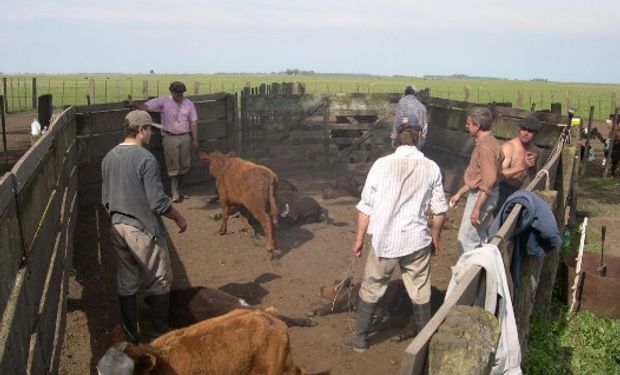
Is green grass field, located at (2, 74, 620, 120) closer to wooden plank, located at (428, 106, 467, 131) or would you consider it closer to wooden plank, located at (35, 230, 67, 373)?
wooden plank, located at (428, 106, 467, 131)

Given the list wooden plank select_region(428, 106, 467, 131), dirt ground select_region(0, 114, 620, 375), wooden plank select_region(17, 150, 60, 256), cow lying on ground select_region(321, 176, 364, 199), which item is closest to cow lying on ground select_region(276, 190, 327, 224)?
dirt ground select_region(0, 114, 620, 375)

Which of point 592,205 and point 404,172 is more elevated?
point 404,172

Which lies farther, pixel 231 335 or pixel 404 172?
pixel 404 172

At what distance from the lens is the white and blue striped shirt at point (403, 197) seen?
15.9 ft

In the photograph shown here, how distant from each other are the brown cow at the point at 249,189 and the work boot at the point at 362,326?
9.15ft

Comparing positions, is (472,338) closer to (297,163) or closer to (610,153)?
(297,163)

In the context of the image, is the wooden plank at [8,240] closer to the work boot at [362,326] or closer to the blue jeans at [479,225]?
the work boot at [362,326]

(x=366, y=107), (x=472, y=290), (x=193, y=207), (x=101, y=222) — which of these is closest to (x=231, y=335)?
(x=472, y=290)

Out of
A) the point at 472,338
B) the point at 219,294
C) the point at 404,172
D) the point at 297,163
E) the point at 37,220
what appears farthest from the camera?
the point at 297,163

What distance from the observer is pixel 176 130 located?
408 inches

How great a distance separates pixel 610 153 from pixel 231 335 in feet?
46.4

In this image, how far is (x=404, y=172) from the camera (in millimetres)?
4828

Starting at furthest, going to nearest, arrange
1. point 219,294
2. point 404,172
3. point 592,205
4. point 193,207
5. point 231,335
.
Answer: point 592,205
point 193,207
point 219,294
point 404,172
point 231,335

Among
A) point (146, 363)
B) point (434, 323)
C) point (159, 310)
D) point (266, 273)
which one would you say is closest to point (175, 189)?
point (266, 273)
